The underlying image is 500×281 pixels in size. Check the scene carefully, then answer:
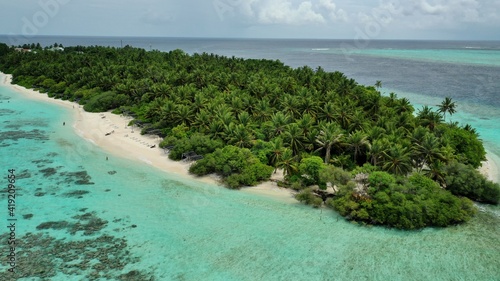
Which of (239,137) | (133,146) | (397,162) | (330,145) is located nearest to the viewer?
(397,162)

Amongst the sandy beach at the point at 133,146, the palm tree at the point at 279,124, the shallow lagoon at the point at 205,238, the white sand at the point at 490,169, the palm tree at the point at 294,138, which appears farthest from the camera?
the palm tree at the point at 279,124

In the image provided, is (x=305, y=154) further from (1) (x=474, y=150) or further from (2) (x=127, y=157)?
(2) (x=127, y=157)

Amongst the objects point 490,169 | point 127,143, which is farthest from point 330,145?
point 127,143

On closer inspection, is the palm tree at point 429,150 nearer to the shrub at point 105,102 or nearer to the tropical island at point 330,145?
the tropical island at point 330,145

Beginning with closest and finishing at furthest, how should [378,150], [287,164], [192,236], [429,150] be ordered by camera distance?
[192,236], [429,150], [378,150], [287,164]

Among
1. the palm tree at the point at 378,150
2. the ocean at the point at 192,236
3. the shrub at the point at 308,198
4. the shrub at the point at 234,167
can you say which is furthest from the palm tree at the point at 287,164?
the palm tree at the point at 378,150

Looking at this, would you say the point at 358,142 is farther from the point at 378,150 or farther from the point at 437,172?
the point at 437,172

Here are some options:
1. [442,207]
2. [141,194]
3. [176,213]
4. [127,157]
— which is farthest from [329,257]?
[127,157]
